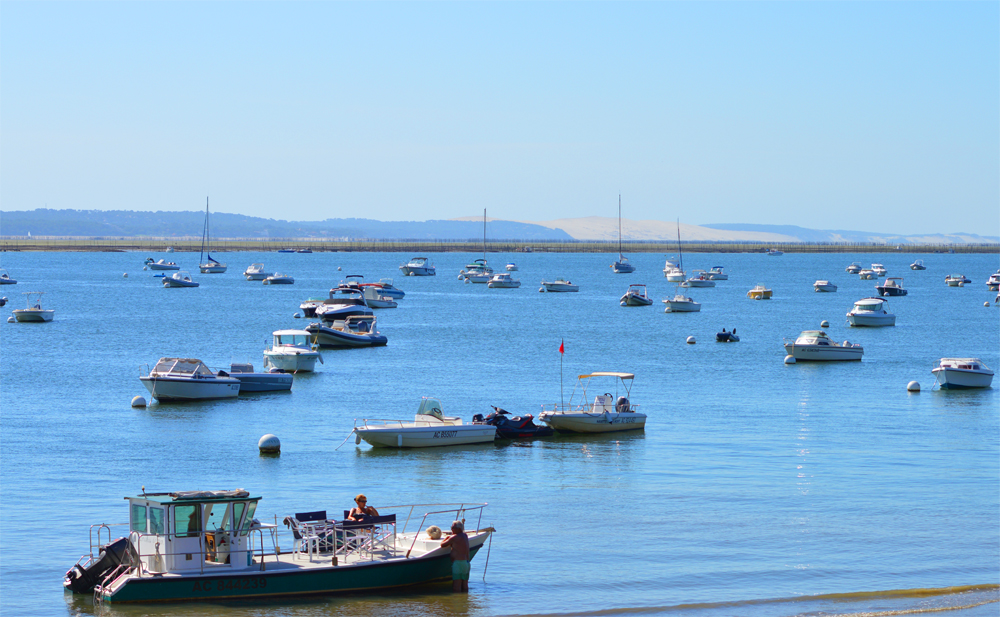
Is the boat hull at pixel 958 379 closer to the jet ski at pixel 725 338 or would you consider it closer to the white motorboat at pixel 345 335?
the jet ski at pixel 725 338

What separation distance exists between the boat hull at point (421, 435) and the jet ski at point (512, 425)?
137cm

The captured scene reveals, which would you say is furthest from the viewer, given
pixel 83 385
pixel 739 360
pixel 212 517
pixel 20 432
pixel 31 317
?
pixel 31 317

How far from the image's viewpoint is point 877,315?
10869 cm

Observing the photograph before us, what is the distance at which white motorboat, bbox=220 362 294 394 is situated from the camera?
61.0 m

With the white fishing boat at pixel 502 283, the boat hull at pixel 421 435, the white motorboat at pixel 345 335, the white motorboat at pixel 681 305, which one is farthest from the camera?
the white fishing boat at pixel 502 283

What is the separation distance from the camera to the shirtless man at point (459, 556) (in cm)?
2695


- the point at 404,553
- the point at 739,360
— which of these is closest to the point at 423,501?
the point at 404,553

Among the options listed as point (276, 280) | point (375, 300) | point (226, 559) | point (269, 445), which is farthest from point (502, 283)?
point (226, 559)

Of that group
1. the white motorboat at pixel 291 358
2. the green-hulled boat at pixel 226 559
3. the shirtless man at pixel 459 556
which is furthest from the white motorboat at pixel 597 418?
the white motorboat at pixel 291 358

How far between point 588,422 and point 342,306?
6021 cm

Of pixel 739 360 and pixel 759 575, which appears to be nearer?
pixel 759 575

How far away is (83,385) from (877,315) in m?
73.7

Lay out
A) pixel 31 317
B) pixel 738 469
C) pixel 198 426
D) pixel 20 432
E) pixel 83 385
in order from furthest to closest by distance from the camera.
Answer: pixel 31 317, pixel 83 385, pixel 198 426, pixel 20 432, pixel 738 469

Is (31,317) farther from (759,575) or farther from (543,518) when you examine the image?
(759,575)
